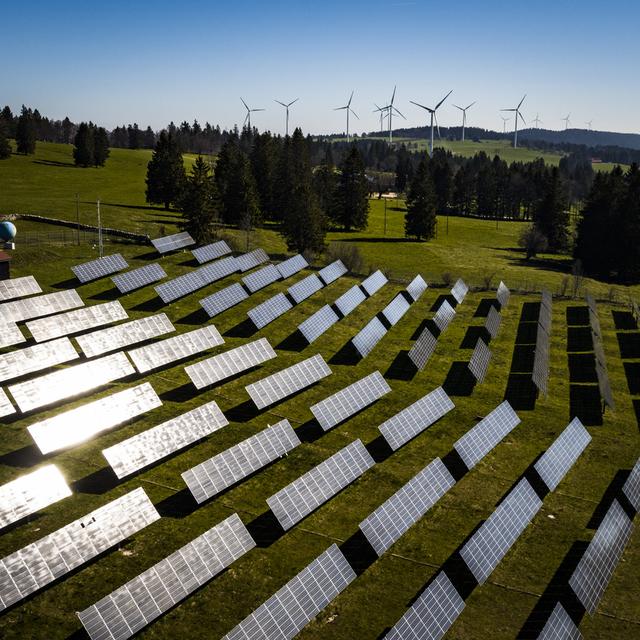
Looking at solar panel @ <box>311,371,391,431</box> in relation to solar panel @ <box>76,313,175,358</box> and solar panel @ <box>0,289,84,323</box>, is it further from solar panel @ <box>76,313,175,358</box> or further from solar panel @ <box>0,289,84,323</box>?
solar panel @ <box>0,289,84,323</box>

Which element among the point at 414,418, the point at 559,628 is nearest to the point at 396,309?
the point at 414,418

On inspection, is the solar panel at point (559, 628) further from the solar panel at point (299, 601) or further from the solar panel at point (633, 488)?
the solar panel at point (633, 488)

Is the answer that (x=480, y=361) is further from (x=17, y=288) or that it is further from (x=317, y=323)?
(x=17, y=288)

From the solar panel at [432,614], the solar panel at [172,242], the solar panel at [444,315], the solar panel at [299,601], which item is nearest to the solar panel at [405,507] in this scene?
the solar panel at [299,601]

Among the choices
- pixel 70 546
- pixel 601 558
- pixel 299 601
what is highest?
pixel 70 546

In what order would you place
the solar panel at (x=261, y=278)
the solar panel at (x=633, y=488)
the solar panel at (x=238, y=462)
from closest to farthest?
the solar panel at (x=238, y=462)
the solar panel at (x=633, y=488)
the solar panel at (x=261, y=278)

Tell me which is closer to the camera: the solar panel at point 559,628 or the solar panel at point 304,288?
the solar panel at point 559,628

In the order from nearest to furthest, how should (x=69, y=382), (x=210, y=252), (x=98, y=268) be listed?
(x=69, y=382), (x=98, y=268), (x=210, y=252)
